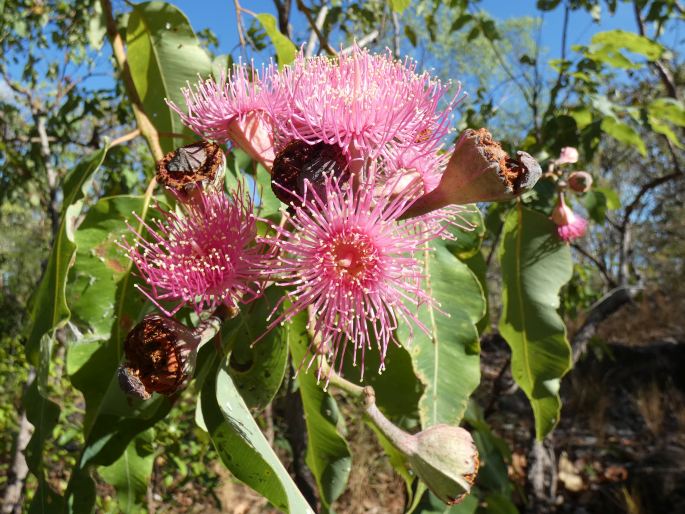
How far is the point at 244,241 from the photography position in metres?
0.84

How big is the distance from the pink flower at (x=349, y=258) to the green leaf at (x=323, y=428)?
0.62 feet

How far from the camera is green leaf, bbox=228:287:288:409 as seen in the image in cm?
89

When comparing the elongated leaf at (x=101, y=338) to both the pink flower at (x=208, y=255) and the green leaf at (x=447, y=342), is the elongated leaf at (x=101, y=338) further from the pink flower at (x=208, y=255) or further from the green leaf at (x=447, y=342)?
the green leaf at (x=447, y=342)

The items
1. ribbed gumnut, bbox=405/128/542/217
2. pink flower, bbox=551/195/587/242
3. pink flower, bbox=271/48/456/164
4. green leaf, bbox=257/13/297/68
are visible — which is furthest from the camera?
pink flower, bbox=551/195/587/242

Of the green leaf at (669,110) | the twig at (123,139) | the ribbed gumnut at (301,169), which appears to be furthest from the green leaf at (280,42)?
the green leaf at (669,110)

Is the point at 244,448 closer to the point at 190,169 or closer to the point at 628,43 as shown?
the point at 190,169

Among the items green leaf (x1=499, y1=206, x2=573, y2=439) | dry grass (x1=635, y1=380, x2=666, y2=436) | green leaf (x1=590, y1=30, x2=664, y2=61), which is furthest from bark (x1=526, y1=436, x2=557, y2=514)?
dry grass (x1=635, y1=380, x2=666, y2=436)

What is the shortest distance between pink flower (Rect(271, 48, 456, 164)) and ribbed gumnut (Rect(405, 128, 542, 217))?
0.11 metres

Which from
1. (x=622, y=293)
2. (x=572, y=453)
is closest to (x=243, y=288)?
(x=622, y=293)

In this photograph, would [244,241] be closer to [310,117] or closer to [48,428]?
[310,117]

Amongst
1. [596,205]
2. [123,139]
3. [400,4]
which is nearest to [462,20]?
[596,205]

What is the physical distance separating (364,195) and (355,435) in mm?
5075

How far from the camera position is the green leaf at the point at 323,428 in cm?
99

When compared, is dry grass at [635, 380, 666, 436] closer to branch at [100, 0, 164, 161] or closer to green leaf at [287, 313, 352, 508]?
green leaf at [287, 313, 352, 508]
